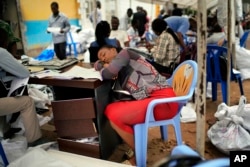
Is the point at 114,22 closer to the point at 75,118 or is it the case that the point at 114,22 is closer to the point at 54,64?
the point at 54,64

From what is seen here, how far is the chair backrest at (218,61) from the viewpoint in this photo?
297cm

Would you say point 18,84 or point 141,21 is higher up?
point 141,21

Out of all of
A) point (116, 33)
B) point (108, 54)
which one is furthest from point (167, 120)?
point (116, 33)

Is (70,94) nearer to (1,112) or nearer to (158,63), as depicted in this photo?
(1,112)

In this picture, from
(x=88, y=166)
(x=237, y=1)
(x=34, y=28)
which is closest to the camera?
(x=88, y=166)

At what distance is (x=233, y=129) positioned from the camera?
2006mm

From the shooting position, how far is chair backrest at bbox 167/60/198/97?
5.80 ft

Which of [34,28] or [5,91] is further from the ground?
[34,28]

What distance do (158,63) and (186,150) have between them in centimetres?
236

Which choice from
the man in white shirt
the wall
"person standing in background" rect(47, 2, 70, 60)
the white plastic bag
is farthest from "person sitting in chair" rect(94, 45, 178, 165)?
the wall

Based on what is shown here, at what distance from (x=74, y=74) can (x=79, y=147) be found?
61 centimetres

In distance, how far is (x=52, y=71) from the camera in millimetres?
2131

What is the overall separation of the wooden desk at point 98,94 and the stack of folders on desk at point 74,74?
5cm

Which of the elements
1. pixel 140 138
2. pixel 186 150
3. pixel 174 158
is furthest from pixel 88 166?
pixel 174 158
